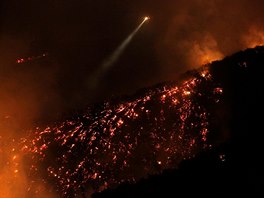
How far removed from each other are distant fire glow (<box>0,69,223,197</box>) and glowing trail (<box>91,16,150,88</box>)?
4807 millimetres

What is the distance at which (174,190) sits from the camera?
8.50 m

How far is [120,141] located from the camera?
36.1 feet

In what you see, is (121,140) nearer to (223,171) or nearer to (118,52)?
(223,171)

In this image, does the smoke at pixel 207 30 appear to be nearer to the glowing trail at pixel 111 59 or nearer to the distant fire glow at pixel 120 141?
the glowing trail at pixel 111 59

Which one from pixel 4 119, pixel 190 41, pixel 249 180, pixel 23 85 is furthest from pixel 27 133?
pixel 190 41

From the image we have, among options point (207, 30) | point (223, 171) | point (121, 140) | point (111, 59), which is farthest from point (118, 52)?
point (223, 171)

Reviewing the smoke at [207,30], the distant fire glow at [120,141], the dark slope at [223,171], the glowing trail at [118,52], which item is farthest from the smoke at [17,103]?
the smoke at [207,30]

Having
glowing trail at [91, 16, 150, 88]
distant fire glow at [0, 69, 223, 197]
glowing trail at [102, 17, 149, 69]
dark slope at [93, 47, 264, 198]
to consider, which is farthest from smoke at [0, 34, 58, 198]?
dark slope at [93, 47, 264, 198]

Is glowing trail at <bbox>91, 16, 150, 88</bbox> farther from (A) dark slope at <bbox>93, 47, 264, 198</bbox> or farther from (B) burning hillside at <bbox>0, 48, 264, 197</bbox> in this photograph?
(A) dark slope at <bbox>93, 47, 264, 198</bbox>

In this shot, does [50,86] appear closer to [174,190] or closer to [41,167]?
[41,167]

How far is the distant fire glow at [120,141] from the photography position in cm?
974

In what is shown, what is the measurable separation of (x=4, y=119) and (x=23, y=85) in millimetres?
2914

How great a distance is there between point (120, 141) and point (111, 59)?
830 cm

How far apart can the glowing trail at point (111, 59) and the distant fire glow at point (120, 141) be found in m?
4.81
